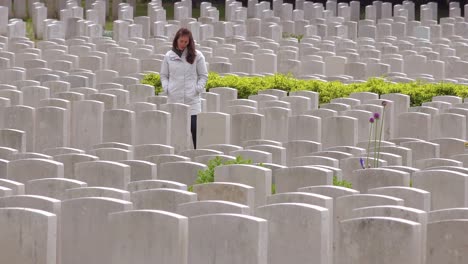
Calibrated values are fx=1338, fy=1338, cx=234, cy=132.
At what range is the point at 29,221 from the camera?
746 centimetres

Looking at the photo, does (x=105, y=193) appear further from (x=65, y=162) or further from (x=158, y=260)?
(x=65, y=162)

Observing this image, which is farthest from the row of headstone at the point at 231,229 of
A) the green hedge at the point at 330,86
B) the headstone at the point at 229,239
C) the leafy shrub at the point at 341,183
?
the green hedge at the point at 330,86

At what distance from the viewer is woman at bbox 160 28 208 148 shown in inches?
480

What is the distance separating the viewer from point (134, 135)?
38.6ft

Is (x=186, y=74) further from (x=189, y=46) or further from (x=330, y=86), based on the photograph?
(x=330, y=86)

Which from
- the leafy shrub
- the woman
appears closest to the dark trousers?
the woman

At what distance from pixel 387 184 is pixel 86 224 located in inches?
90.3

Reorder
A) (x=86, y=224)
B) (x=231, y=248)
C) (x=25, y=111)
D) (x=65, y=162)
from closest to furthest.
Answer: (x=231, y=248)
(x=86, y=224)
(x=65, y=162)
(x=25, y=111)

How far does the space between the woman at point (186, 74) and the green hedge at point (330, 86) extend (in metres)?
2.00

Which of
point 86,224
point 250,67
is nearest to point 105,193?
point 86,224

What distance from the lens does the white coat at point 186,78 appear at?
12.2 metres

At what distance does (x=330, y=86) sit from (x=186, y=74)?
2389mm

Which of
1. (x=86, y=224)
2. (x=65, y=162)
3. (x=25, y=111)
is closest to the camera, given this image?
(x=86, y=224)

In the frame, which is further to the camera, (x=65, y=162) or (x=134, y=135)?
(x=134, y=135)
